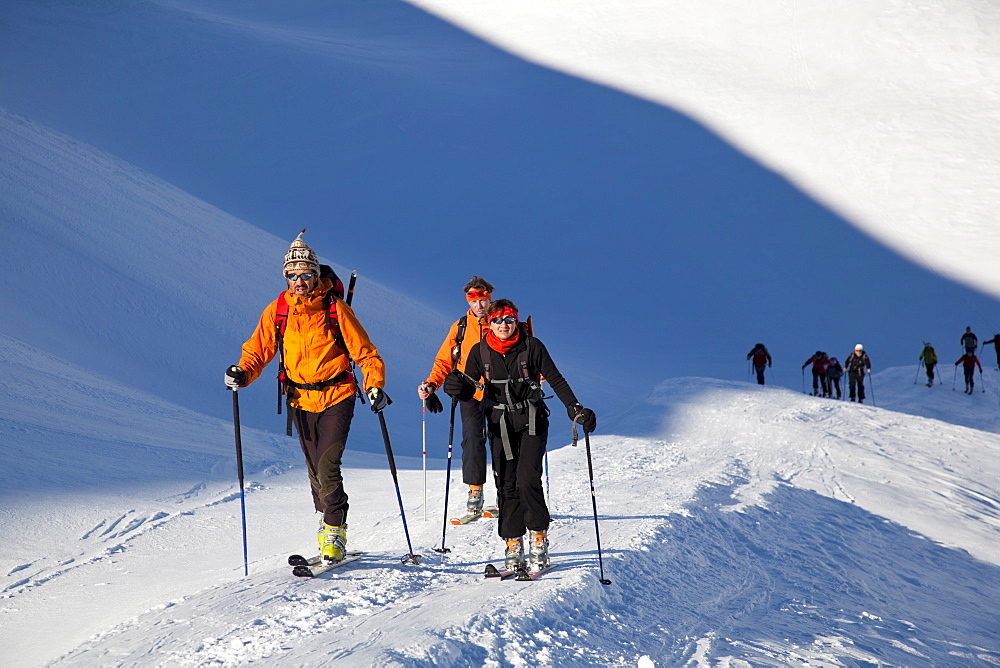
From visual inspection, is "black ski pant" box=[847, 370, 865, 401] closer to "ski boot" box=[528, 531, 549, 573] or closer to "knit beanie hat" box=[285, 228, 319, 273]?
"ski boot" box=[528, 531, 549, 573]

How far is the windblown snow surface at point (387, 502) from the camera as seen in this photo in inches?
194

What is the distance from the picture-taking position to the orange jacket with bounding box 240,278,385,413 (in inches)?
209

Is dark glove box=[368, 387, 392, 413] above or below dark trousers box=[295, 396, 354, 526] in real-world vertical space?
above

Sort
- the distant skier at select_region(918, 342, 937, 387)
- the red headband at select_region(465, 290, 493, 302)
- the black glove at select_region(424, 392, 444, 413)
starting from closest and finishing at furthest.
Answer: the black glove at select_region(424, 392, 444, 413)
the red headband at select_region(465, 290, 493, 302)
the distant skier at select_region(918, 342, 937, 387)

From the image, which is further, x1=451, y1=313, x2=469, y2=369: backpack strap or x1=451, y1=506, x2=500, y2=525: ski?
x1=451, y1=506, x2=500, y2=525: ski

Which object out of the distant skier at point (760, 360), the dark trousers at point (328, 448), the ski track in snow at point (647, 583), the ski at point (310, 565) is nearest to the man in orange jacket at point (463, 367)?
the ski track in snow at point (647, 583)

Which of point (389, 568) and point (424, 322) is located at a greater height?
point (424, 322)

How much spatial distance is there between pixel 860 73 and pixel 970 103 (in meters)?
6.97

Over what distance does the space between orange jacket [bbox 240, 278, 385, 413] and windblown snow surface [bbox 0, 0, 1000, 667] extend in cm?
121

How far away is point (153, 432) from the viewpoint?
35.2 ft

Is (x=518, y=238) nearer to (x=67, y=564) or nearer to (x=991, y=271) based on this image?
(x=991, y=271)

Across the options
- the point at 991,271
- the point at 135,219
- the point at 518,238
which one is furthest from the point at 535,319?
the point at 991,271

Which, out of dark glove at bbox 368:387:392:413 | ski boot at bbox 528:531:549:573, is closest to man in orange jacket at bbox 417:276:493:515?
dark glove at bbox 368:387:392:413

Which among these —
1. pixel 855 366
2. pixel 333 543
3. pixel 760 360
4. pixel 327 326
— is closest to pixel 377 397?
pixel 327 326
